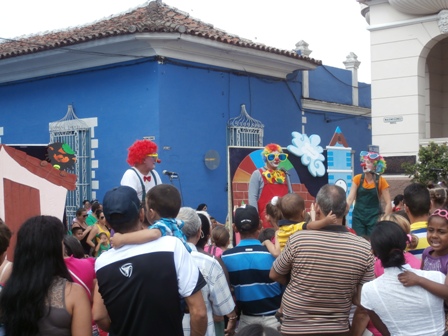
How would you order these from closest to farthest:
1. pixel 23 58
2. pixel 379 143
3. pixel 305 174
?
pixel 305 174, pixel 379 143, pixel 23 58

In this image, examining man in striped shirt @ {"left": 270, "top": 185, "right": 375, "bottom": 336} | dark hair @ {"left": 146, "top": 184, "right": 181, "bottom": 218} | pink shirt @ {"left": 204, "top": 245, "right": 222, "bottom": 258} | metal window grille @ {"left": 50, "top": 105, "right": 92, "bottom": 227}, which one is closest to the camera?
dark hair @ {"left": 146, "top": 184, "right": 181, "bottom": 218}

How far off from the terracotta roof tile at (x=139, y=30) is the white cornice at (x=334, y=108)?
1187 mm

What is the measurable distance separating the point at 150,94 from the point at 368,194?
643 cm

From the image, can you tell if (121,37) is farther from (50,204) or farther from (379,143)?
(50,204)

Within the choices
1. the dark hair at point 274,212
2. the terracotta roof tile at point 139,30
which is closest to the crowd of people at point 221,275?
the dark hair at point 274,212

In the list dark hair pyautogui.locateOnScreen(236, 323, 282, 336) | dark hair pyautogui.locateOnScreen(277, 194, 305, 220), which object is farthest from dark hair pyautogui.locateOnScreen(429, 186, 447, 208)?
dark hair pyautogui.locateOnScreen(236, 323, 282, 336)

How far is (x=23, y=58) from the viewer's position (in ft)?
52.0

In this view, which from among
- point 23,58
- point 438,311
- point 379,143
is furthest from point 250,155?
point 23,58

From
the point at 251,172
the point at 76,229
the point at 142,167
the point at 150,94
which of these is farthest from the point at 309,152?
the point at 142,167

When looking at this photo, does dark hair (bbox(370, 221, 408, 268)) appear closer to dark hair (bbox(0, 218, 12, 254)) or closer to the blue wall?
dark hair (bbox(0, 218, 12, 254))

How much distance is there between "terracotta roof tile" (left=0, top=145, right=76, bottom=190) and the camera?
6996 millimetres

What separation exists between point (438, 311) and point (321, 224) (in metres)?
0.87

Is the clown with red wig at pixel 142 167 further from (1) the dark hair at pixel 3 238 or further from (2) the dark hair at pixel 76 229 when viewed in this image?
(1) the dark hair at pixel 3 238

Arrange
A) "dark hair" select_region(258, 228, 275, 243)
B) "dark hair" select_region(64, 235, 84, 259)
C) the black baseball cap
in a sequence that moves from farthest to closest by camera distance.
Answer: "dark hair" select_region(258, 228, 275, 243), "dark hair" select_region(64, 235, 84, 259), the black baseball cap
